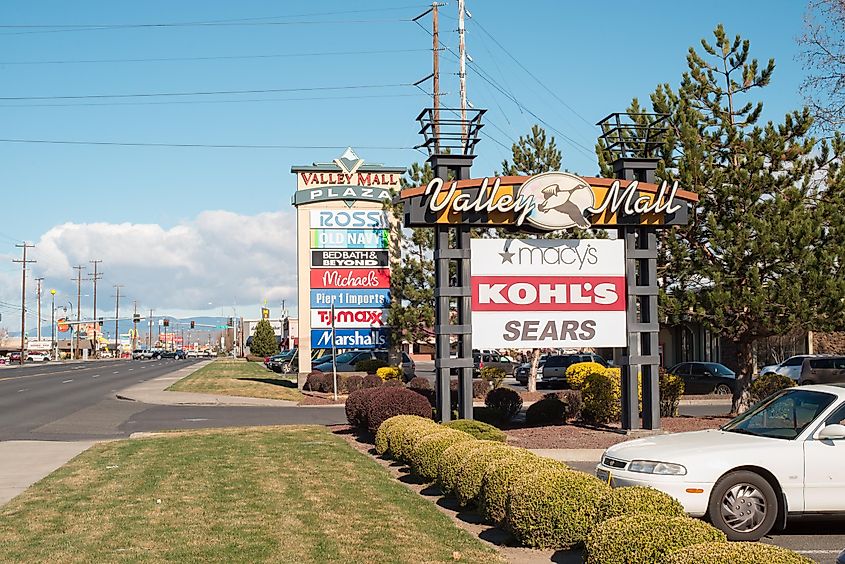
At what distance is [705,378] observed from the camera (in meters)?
35.3

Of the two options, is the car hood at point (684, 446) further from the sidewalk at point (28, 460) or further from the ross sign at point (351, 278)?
the ross sign at point (351, 278)

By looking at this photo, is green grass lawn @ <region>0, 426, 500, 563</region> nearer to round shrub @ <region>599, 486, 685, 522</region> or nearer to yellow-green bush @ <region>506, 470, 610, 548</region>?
yellow-green bush @ <region>506, 470, 610, 548</region>

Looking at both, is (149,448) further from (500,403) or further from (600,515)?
(600,515)

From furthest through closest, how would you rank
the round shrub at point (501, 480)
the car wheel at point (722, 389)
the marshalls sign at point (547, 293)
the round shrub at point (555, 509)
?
1. the car wheel at point (722, 389)
2. the marshalls sign at point (547, 293)
3. the round shrub at point (501, 480)
4. the round shrub at point (555, 509)

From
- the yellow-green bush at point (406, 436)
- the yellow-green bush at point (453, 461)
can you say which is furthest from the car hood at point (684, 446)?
the yellow-green bush at point (406, 436)

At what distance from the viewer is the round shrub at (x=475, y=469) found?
10102 millimetres

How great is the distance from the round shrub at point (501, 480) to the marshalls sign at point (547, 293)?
8.11 metres

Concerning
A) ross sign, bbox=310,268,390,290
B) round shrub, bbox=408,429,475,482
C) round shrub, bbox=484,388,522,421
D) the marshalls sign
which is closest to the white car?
round shrub, bbox=408,429,475,482

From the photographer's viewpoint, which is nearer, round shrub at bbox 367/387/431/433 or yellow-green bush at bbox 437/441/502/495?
yellow-green bush at bbox 437/441/502/495

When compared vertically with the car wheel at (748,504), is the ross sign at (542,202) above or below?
above

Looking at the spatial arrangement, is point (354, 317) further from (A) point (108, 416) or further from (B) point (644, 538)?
(B) point (644, 538)

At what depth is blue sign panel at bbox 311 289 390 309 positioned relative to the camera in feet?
113

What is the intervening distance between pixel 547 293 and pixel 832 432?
9.29 meters

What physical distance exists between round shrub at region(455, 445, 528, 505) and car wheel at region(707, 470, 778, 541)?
2141 millimetres
